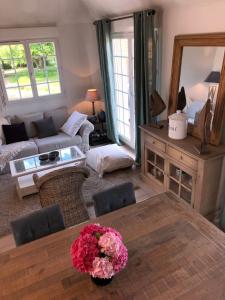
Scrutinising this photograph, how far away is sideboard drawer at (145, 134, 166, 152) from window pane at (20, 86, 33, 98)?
2.91 metres

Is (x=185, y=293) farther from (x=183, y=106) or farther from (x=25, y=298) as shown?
(x=183, y=106)

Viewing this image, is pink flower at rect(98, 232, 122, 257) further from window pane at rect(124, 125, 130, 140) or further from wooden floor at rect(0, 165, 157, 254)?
window pane at rect(124, 125, 130, 140)

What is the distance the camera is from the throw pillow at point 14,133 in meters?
4.47

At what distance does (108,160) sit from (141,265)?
2.46 meters

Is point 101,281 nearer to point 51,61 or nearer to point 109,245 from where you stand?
point 109,245

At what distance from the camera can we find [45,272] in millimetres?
1508

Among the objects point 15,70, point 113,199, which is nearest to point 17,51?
point 15,70

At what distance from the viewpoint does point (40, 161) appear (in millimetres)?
3783

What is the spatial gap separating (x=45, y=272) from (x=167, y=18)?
3.14m

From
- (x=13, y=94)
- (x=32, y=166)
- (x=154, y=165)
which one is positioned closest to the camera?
(x=154, y=165)

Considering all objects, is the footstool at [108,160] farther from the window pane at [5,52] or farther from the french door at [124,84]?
the window pane at [5,52]

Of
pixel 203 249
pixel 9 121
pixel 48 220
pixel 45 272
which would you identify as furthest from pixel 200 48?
pixel 9 121

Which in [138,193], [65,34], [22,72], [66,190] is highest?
[65,34]

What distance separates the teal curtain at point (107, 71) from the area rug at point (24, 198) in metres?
1.27
